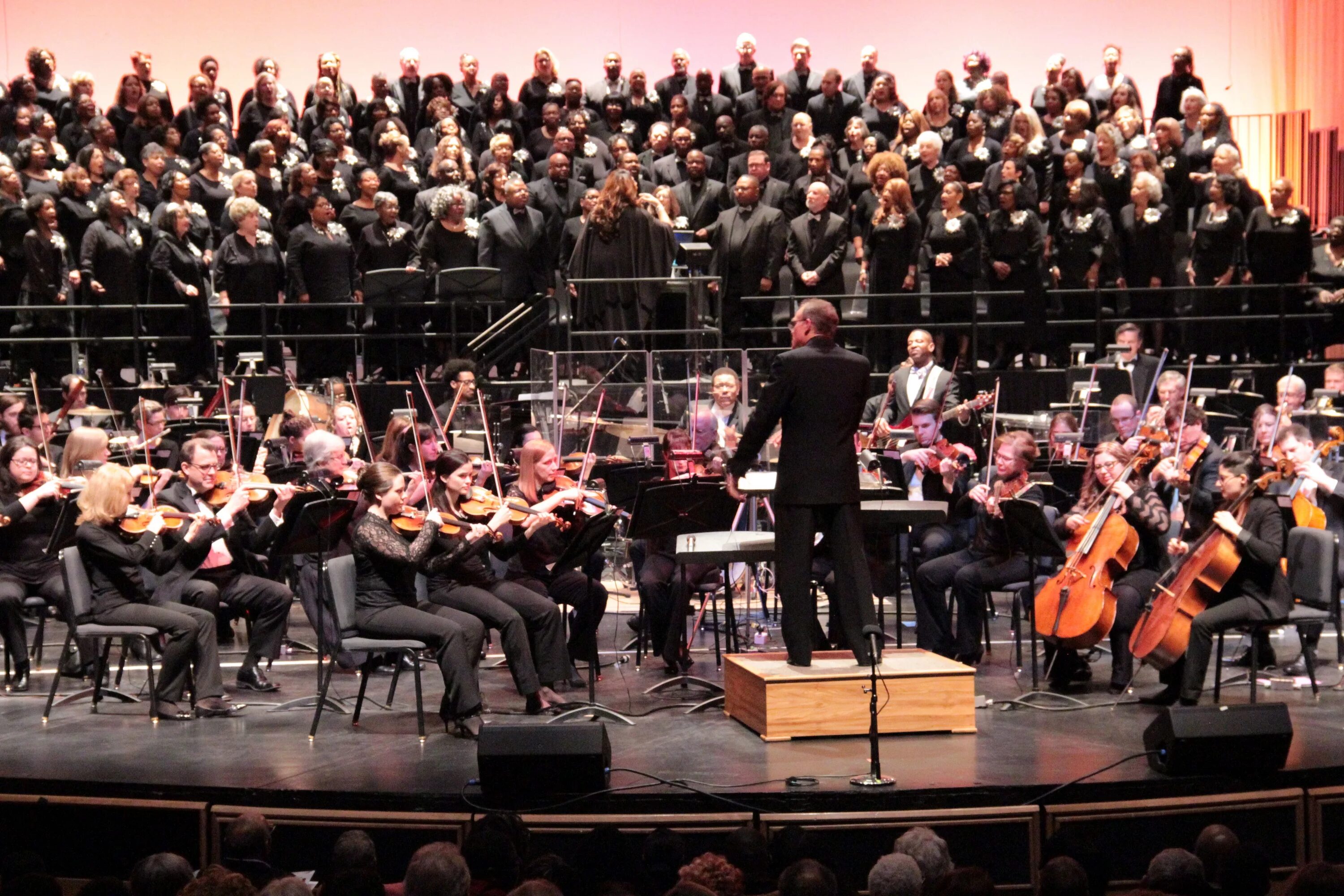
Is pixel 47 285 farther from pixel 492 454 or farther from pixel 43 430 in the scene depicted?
pixel 492 454

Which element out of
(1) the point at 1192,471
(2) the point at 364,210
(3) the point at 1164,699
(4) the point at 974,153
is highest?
(4) the point at 974,153

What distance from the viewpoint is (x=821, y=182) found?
11602mm

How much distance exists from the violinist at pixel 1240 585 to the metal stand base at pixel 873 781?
1874 millimetres

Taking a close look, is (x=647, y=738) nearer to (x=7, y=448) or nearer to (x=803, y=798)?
(x=803, y=798)

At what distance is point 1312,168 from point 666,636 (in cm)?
1074

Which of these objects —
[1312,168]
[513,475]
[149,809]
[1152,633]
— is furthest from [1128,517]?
[1312,168]

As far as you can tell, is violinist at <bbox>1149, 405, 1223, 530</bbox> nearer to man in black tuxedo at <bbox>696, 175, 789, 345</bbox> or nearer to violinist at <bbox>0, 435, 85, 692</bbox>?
man in black tuxedo at <bbox>696, 175, 789, 345</bbox>

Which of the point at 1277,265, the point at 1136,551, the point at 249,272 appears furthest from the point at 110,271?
the point at 1277,265

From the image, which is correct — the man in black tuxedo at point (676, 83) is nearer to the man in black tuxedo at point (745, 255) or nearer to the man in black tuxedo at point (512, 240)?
the man in black tuxedo at point (745, 255)

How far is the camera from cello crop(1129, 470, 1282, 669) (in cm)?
684

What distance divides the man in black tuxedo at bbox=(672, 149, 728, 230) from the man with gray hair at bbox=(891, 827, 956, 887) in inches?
317

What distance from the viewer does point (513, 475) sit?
8883mm

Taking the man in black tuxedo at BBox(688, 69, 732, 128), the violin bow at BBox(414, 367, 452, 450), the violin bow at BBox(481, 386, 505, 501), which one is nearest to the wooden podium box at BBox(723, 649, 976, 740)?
the violin bow at BBox(481, 386, 505, 501)

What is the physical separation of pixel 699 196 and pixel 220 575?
582 centimetres
